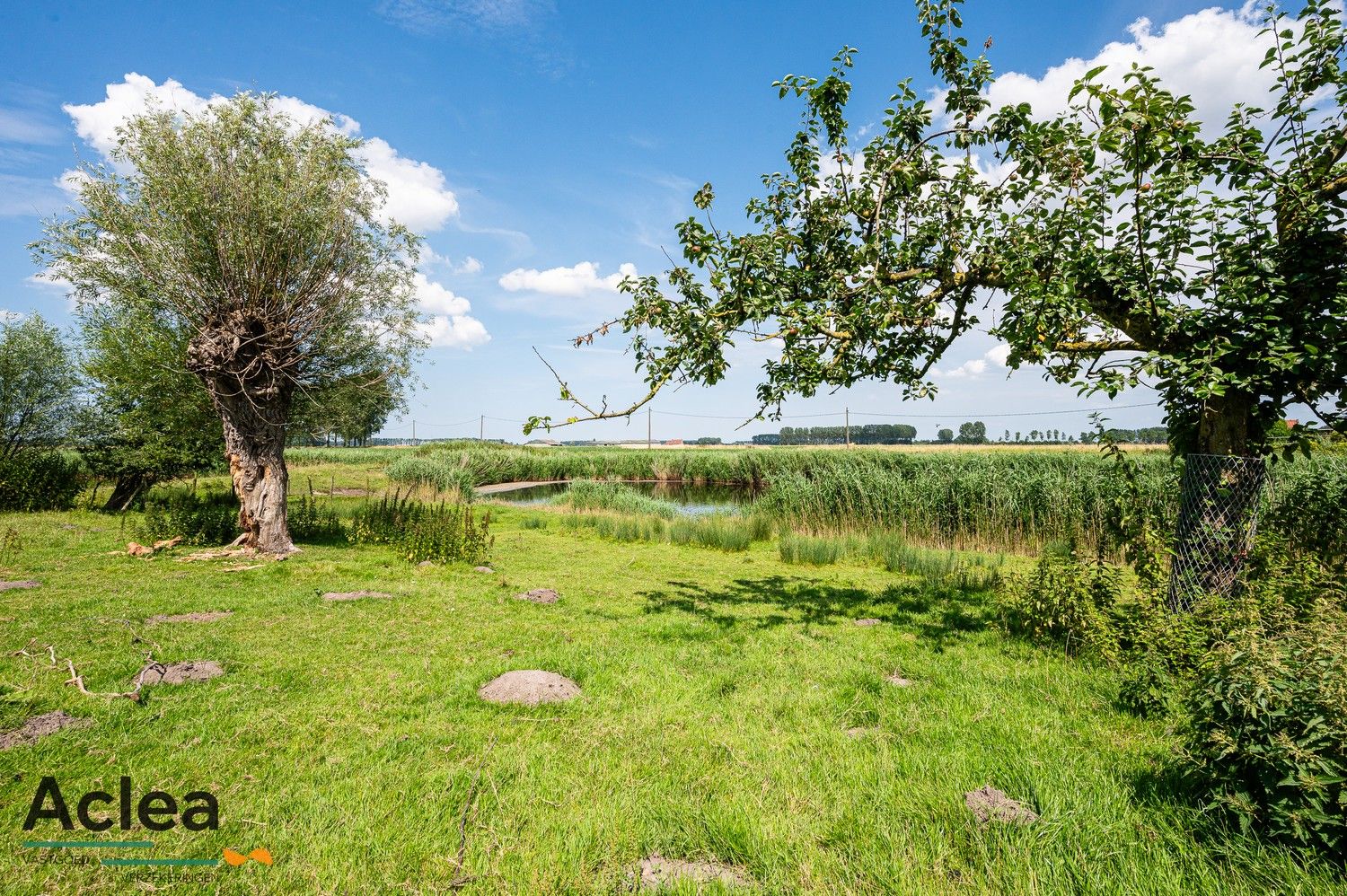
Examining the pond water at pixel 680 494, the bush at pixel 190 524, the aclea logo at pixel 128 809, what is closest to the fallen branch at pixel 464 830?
the aclea logo at pixel 128 809

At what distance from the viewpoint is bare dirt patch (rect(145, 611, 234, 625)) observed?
7.76 meters

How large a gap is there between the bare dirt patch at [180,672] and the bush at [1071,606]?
29.7 feet

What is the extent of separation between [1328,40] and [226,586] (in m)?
15.5

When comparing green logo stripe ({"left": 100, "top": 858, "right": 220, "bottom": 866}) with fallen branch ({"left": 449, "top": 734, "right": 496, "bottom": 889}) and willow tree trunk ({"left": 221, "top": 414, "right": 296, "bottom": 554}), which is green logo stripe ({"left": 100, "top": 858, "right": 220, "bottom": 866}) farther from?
willow tree trunk ({"left": 221, "top": 414, "right": 296, "bottom": 554})

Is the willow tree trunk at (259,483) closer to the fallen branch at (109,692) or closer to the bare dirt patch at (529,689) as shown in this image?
the fallen branch at (109,692)

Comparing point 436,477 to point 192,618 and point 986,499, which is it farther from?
point 986,499

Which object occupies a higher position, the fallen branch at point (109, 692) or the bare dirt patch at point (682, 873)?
the fallen branch at point (109, 692)

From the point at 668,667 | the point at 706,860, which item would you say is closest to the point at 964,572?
the point at 668,667

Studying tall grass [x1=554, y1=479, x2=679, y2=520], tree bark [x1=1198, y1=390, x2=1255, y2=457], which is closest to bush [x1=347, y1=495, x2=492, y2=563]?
tall grass [x1=554, y1=479, x2=679, y2=520]

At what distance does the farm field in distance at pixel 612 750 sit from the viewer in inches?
125

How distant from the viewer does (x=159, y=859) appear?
3.21 metres

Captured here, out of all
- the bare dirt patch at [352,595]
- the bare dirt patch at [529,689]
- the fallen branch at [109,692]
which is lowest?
the bare dirt patch at [352,595]

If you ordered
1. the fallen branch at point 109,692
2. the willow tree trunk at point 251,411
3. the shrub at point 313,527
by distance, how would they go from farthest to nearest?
1. the shrub at point 313,527
2. the willow tree trunk at point 251,411
3. the fallen branch at point 109,692

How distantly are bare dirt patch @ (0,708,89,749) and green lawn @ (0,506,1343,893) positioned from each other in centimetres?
13
